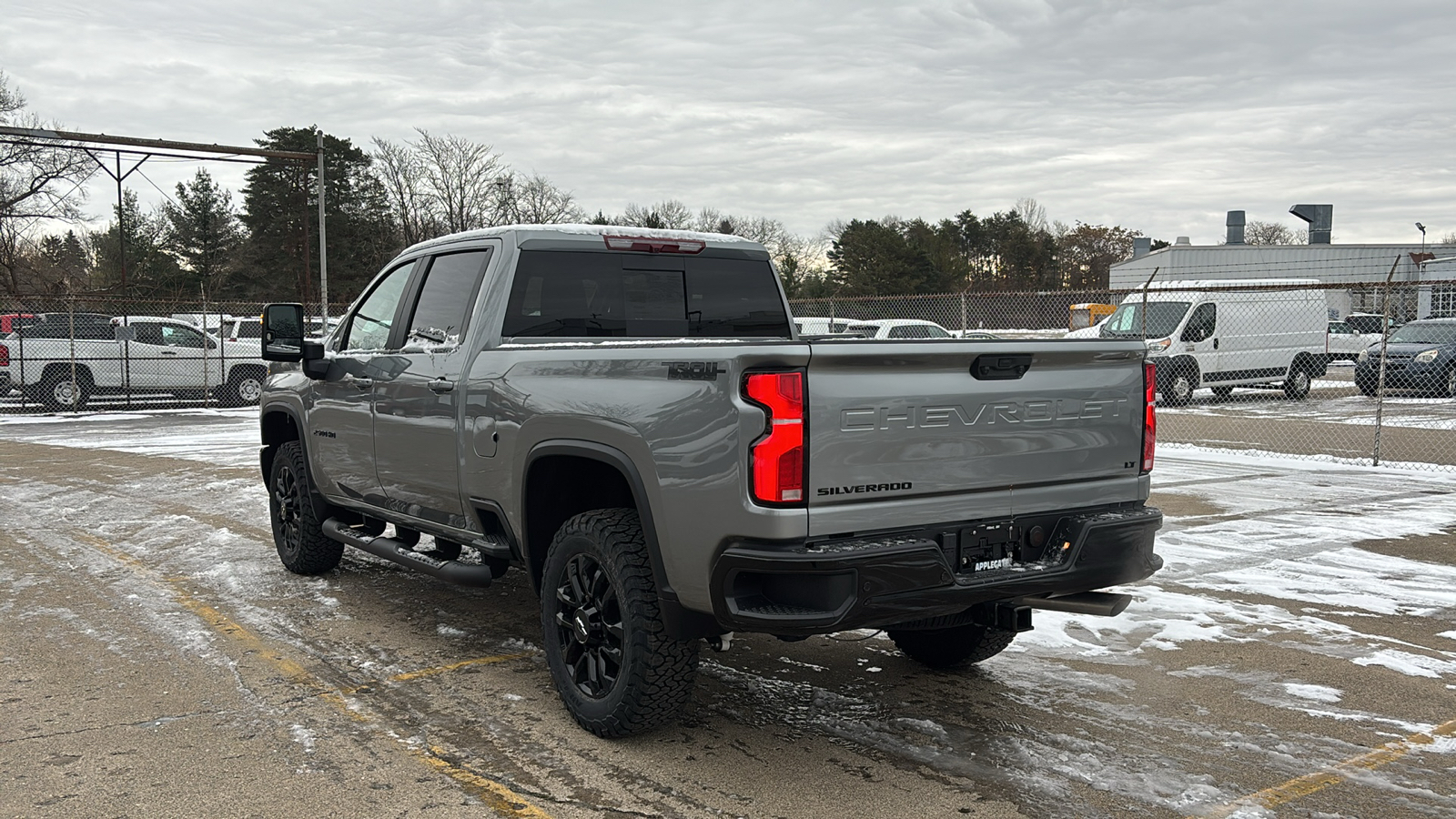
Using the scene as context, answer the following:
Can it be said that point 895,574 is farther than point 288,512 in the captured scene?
No

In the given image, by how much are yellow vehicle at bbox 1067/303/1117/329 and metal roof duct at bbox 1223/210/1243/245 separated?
31755 millimetres

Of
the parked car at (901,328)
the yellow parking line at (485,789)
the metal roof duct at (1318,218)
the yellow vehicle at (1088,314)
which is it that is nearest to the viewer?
the yellow parking line at (485,789)

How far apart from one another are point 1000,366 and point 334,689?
10.3 ft

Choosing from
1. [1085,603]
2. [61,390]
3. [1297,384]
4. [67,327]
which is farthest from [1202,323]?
[61,390]

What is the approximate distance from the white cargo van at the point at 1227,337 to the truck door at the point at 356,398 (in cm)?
1598

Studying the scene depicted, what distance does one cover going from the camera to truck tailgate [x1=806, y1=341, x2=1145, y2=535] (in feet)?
11.8

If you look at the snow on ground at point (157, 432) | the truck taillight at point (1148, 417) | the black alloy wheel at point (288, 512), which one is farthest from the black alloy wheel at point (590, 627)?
the snow on ground at point (157, 432)

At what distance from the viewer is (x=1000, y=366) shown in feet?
13.2

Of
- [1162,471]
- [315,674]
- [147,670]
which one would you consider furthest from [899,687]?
[1162,471]

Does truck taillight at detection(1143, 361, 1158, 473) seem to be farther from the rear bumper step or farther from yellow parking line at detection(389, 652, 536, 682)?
yellow parking line at detection(389, 652, 536, 682)

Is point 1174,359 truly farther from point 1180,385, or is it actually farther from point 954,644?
point 954,644

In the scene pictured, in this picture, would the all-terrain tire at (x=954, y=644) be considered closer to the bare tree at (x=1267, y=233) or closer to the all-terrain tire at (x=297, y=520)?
the all-terrain tire at (x=297, y=520)

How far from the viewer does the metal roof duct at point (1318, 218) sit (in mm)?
70000

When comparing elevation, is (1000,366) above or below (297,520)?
above
